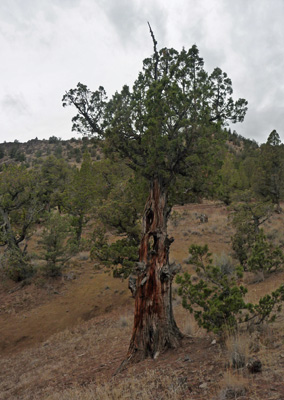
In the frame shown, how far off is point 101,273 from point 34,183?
8821 mm

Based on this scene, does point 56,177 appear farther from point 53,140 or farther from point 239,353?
point 53,140

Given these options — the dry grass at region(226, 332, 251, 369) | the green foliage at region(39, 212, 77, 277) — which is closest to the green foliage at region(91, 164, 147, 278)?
the green foliage at region(39, 212, 77, 277)

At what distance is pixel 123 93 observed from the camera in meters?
9.12

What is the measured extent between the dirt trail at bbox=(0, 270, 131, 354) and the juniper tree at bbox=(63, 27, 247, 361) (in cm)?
826

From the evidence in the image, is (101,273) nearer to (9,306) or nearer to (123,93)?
(9,306)

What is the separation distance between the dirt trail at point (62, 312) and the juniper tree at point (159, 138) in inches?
325

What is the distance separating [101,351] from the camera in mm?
8773

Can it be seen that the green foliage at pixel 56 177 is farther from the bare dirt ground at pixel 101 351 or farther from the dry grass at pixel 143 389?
the dry grass at pixel 143 389

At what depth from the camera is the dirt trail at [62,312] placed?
12.7 m

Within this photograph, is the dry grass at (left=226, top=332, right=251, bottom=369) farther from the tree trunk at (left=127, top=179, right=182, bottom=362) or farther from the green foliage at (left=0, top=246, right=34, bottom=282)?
the green foliage at (left=0, top=246, right=34, bottom=282)

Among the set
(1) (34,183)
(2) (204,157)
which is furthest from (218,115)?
(1) (34,183)

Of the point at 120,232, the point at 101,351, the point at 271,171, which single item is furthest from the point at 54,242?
the point at 271,171

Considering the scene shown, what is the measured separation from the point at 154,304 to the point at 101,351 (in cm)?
357

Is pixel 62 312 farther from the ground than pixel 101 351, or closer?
closer
